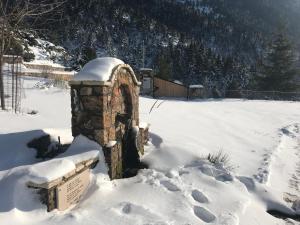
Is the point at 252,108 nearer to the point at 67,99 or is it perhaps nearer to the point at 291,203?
the point at 67,99

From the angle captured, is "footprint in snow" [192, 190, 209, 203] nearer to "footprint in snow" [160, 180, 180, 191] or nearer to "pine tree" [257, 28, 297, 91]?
"footprint in snow" [160, 180, 180, 191]

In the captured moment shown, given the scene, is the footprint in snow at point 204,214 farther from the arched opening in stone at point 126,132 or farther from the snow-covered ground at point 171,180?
the arched opening in stone at point 126,132

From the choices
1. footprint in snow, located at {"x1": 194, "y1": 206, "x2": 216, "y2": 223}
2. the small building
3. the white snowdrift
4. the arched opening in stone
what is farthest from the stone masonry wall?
the small building

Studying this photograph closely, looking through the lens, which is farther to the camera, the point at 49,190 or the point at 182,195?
the point at 182,195

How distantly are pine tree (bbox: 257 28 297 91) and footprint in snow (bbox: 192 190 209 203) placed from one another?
110 feet

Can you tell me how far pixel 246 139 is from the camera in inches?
359

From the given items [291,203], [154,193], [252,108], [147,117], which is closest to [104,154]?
[154,193]

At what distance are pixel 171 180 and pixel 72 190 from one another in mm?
1565

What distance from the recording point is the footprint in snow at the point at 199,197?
4.98 metres

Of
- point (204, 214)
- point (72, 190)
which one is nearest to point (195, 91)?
point (204, 214)

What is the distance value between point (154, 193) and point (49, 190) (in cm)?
150

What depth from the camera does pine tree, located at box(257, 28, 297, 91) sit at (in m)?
36.7

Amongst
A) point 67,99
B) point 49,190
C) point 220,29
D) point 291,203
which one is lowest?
point 291,203

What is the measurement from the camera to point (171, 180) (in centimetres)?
546
